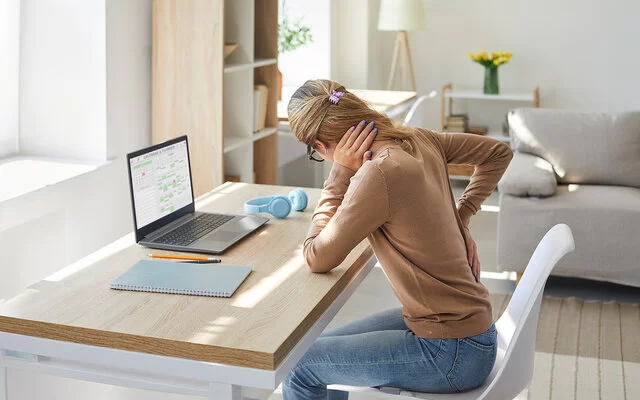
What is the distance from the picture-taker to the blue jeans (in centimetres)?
210

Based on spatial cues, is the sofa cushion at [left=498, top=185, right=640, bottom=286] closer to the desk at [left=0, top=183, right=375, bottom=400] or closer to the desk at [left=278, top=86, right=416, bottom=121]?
the desk at [left=278, top=86, right=416, bottom=121]

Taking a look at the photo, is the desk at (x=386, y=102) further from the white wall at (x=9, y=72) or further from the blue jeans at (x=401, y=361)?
the blue jeans at (x=401, y=361)

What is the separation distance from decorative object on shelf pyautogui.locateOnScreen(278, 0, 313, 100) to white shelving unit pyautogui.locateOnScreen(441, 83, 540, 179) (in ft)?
3.96

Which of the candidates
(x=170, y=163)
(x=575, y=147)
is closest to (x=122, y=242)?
(x=170, y=163)

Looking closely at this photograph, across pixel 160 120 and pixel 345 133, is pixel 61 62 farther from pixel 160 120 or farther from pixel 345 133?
pixel 345 133

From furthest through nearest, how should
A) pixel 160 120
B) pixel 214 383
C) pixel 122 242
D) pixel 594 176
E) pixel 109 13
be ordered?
pixel 594 176
pixel 160 120
pixel 109 13
pixel 122 242
pixel 214 383

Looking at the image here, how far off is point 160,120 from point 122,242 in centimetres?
143

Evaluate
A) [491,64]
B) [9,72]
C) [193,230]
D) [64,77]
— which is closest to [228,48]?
[64,77]

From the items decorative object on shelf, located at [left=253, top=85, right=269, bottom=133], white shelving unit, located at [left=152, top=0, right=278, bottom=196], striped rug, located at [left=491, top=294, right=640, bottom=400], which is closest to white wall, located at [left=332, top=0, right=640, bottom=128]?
decorative object on shelf, located at [left=253, top=85, right=269, bottom=133]

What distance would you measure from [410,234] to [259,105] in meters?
2.46

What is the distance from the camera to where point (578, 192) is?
14.6 ft

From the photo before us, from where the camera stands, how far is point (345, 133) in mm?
2125

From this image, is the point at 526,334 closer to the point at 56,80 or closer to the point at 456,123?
the point at 56,80

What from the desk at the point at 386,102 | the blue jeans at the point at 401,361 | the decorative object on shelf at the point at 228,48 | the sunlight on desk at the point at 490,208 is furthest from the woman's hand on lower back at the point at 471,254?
the sunlight on desk at the point at 490,208
